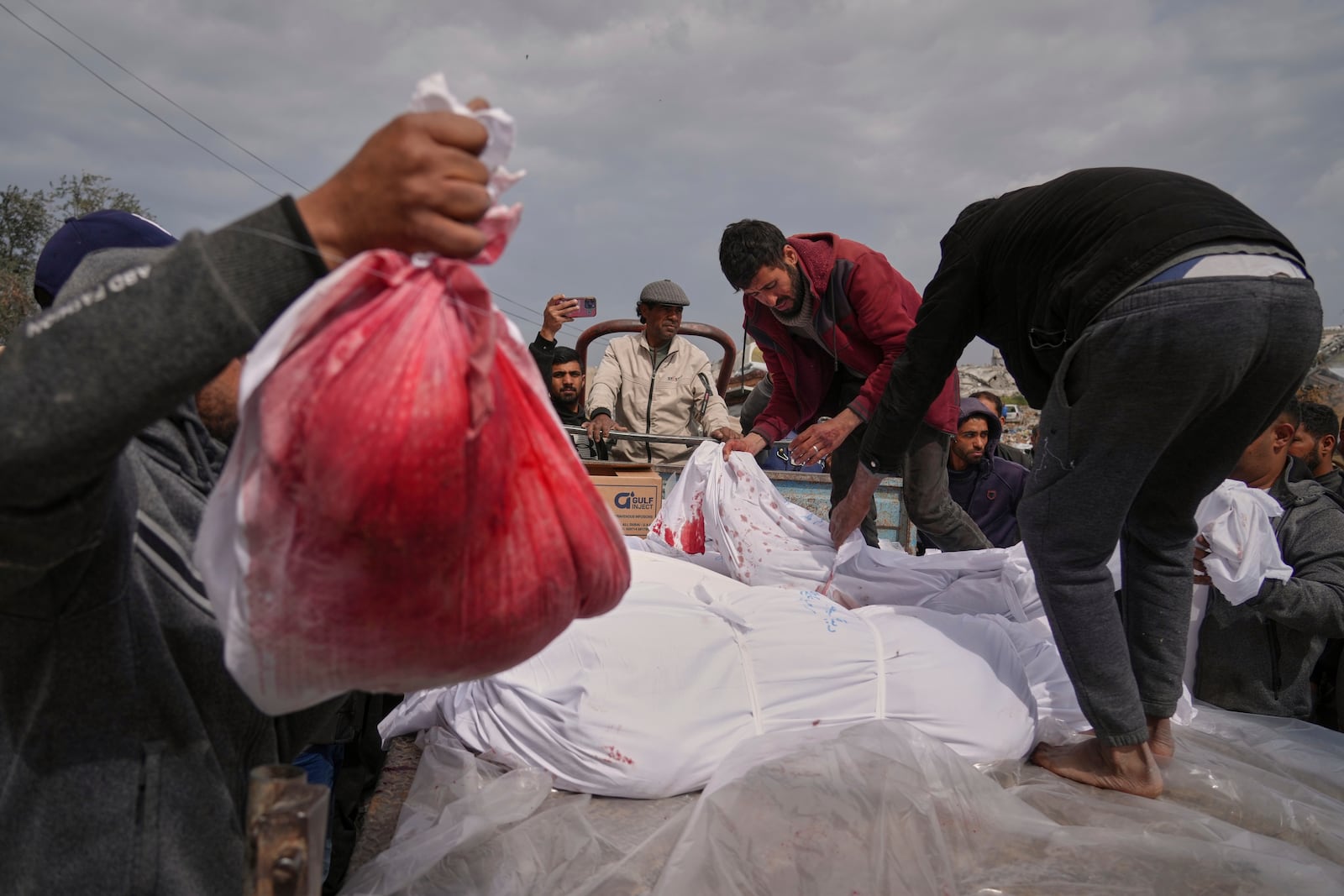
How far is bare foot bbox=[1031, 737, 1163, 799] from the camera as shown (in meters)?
1.93

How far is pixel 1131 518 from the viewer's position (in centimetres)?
215

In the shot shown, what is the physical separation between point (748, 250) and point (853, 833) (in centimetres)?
200

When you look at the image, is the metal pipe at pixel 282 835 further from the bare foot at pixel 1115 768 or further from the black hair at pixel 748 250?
the black hair at pixel 748 250

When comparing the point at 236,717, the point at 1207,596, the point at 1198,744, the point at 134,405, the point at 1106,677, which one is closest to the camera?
the point at 134,405

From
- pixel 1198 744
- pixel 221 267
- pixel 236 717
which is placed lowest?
pixel 1198 744

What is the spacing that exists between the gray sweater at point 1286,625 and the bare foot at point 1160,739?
2.12ft

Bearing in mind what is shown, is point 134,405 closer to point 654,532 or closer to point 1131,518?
point 1131,518

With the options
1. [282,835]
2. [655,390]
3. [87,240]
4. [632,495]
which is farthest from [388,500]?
[655,390]

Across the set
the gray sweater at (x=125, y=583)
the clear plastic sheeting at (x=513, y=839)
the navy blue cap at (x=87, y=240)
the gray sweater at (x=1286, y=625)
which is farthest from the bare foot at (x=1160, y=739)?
the navy blue cap at (x=87, y=240)

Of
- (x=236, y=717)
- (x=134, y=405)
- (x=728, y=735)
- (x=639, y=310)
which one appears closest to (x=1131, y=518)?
Answer: (x=728, y=735)

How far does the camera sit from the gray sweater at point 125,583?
71 centimetres

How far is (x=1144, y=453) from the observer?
5.84 ft

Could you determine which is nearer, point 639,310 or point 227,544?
point 227,544

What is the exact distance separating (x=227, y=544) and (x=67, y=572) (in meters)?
0.23
